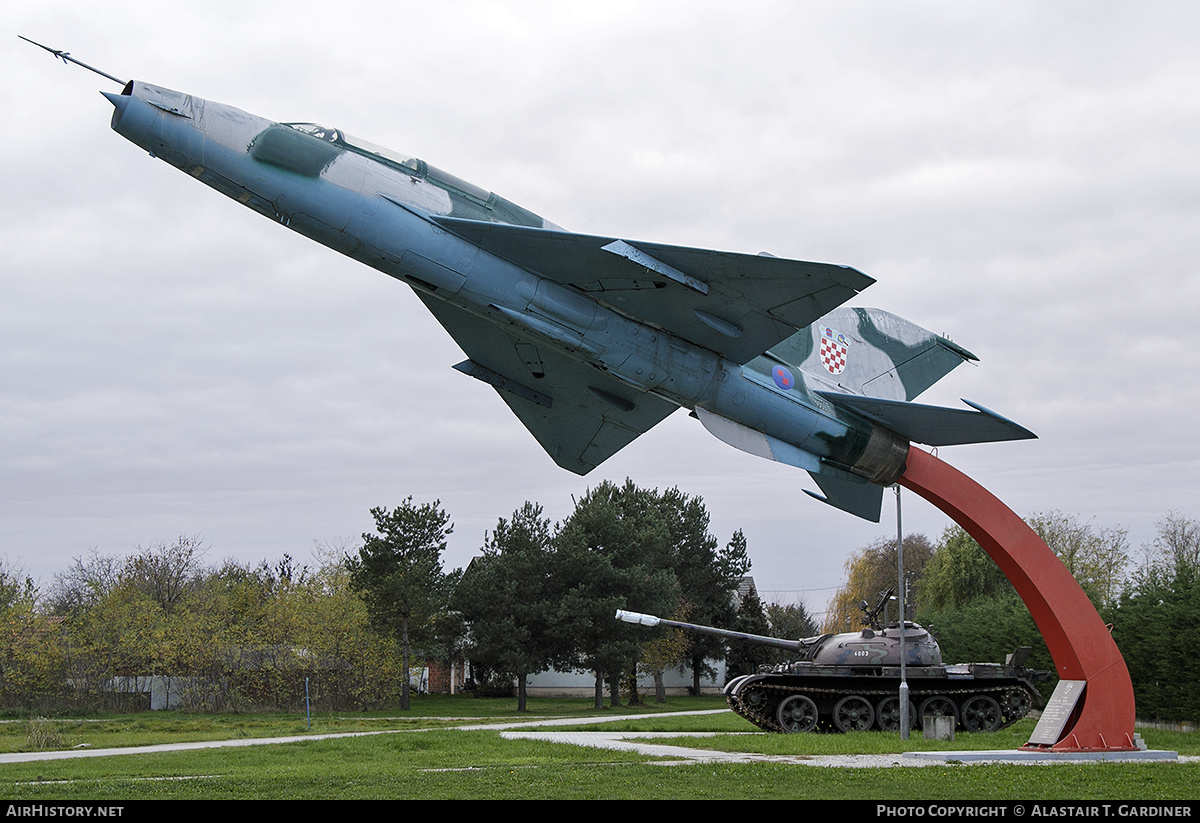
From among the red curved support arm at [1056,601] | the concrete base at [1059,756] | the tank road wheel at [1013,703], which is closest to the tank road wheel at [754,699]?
the tank road wheel at [1013,703]

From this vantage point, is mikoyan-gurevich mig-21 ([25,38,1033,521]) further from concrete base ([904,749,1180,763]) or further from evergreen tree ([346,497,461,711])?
evergreen tree ([346,497,461,711])

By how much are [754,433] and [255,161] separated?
6.03 m

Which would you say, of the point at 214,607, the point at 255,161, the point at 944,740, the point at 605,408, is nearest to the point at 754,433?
the point at 605,408

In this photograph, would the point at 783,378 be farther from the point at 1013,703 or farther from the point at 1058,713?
the point at 1013,703

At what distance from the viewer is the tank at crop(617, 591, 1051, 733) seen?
1894 centimetres

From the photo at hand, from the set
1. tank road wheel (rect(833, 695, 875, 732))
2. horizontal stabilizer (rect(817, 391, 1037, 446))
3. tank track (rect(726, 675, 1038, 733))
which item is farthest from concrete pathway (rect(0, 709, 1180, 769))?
horizontal stabilizer (rect(817, 391, 1037, 446))

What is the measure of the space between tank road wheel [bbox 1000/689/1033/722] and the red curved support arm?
25.4 feet

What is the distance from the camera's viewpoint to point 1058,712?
12117 mm

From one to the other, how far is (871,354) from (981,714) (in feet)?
32.5

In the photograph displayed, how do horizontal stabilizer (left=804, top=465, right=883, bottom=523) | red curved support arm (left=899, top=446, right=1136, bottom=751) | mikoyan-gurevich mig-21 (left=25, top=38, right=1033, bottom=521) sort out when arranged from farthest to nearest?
horizontal stabilizer (left=804, top=465, right=883, bottom=523) → red curved support arm (left=899, top=446, right=1136, bottom=751) → mikoyan-gurevich mig-21 (left=25, top=38, right=1033, bottom=521)

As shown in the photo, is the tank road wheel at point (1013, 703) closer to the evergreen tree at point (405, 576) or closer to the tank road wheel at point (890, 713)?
the tank road wheel at point (890, 713)

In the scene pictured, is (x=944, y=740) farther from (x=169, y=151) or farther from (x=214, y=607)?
(x=214, y=607)

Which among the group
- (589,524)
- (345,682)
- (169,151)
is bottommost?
(345,682)

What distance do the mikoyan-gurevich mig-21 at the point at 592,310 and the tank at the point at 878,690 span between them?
7.29 m
